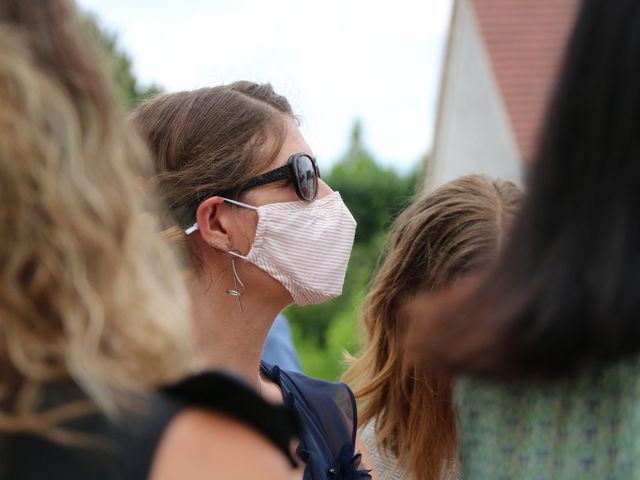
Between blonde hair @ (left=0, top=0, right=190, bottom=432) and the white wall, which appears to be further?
the white wall

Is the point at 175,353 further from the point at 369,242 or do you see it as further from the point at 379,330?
the point at 369,242

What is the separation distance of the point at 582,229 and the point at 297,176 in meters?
1.93

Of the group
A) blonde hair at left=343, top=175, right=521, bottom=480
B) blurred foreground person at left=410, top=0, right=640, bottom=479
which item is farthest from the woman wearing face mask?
blurred foreground person at left=410, top=0, right=640, bottom=479

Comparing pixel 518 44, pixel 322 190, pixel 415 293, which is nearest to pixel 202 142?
pixel 322 190

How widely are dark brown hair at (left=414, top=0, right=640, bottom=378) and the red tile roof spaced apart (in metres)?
12.0

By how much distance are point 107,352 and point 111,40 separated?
1214cm

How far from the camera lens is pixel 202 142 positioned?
3.11 meters

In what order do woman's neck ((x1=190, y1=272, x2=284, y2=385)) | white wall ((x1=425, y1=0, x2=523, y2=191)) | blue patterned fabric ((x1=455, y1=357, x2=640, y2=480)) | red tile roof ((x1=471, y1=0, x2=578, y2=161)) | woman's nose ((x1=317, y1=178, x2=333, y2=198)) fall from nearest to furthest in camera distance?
blue patterned fabric ((x1=455, y1=357, x2=640, y2=480)) < woman's neck ((x1=190, y1=272, x2=284, y2=385)) < woman's nose ((x1=317, y1=178, x2=333, y2=198)) < red tile roof ((x1=471, y1=0, x2=578, y2=161)) < white wall ((x1=425, y1=0, x2=523, y2=191))

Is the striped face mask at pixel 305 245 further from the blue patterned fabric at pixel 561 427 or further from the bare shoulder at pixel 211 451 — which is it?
the bare shoulder at pixel 211 451

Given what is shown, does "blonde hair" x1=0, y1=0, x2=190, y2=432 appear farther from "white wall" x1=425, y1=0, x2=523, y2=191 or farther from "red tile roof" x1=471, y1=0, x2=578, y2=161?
"white wall" x1=425, y1=0, x2=523, y2=191

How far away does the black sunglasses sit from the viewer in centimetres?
319

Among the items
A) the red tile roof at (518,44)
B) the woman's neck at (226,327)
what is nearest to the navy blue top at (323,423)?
the woman's neck at (226,327)

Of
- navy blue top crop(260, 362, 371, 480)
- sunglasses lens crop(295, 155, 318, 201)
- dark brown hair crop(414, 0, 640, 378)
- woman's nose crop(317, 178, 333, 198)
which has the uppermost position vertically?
dark brown hair crop(414, 0, 640, 378)

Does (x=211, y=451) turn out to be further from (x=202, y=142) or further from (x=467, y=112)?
(x=467, y=112)
